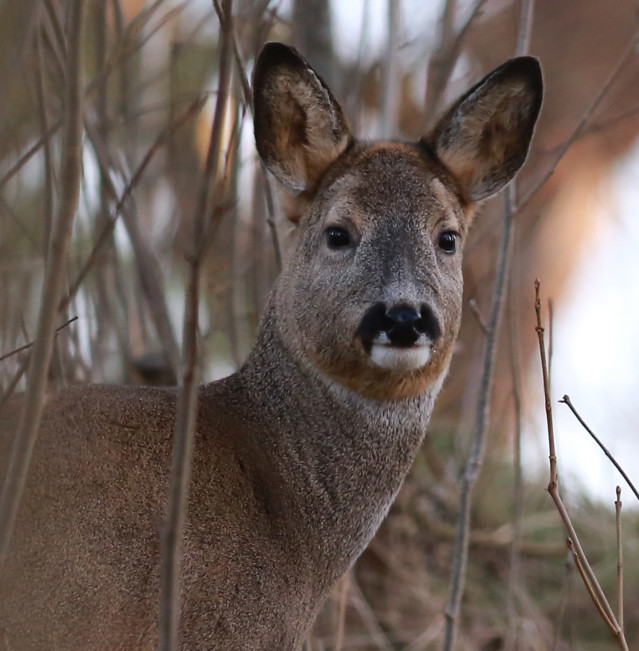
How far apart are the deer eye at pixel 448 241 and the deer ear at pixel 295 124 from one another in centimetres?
55

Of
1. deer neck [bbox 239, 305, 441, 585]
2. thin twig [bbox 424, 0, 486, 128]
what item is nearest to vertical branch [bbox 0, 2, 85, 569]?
deer neck [bbox 239, 305, 441, 585]

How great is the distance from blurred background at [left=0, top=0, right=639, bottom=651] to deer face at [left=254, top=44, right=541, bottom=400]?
0.83 ft

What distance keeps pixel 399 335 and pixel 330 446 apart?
61 cm

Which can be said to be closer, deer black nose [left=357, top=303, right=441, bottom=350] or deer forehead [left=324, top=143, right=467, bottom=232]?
deer black nose [left=357, top=303, right=441, bottom=350]

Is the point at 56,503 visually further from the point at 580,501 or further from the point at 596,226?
the point at 596,226

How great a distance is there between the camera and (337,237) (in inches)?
153

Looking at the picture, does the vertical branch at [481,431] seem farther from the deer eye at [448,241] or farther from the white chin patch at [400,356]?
the white chin patch at [400,356]

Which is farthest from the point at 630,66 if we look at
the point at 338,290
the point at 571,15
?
the point at 338,290

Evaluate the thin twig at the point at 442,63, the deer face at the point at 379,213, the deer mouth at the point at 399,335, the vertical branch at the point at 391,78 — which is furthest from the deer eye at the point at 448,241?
the vertical branch at the point at 391,78

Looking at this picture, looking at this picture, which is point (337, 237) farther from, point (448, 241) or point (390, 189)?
point (448, 241)

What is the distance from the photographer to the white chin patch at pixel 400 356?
3.49m

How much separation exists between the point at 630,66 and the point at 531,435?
535cm

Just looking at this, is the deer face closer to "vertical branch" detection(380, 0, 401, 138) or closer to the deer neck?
the deer neck

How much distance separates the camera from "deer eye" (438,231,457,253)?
3.97 metres
